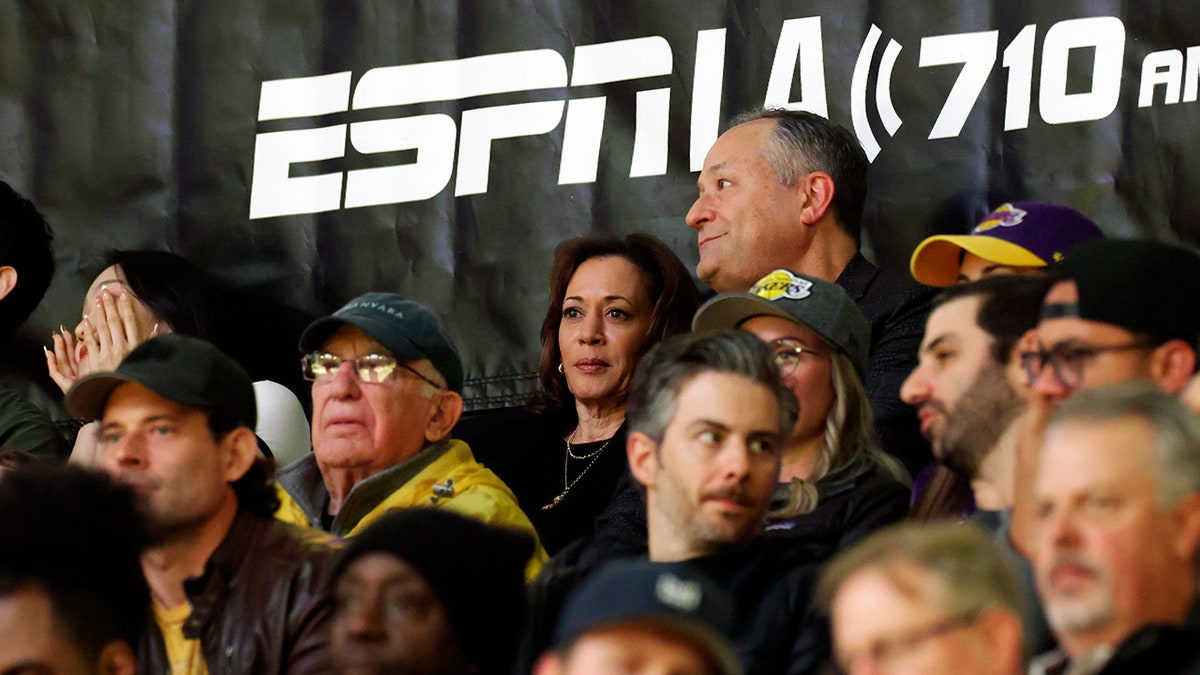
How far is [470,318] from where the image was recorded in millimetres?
4668

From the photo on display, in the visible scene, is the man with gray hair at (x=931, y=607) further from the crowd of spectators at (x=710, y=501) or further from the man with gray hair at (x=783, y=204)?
the man with gray hair at (x=783, y=204)

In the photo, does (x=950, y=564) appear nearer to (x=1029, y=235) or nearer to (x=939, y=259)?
(x=1029, y=235)

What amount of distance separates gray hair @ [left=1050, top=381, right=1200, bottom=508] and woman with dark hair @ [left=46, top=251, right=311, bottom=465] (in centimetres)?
256

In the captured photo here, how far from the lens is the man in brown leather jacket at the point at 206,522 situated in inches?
113

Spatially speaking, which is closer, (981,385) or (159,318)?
(981,385)

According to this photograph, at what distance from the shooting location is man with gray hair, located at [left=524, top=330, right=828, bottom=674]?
2.62 meters

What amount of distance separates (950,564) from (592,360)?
2.06m

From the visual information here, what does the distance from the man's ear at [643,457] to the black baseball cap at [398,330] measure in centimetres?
81

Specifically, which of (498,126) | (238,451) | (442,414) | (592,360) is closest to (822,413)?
(442,414)

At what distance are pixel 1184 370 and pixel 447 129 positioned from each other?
2564 millimetres

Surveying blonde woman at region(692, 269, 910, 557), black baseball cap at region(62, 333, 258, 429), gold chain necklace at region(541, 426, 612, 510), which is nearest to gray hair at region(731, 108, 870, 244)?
gold chain necklace at region(541, 426, 612, 510)

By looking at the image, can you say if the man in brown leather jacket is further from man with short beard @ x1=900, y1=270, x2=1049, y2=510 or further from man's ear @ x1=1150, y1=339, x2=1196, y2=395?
man's ear @ x1=1150, y1=339, x2=1196, y2=395

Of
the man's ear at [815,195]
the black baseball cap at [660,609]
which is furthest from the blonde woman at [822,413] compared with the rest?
the man's ear at [815,195]

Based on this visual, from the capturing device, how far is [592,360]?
401cm
